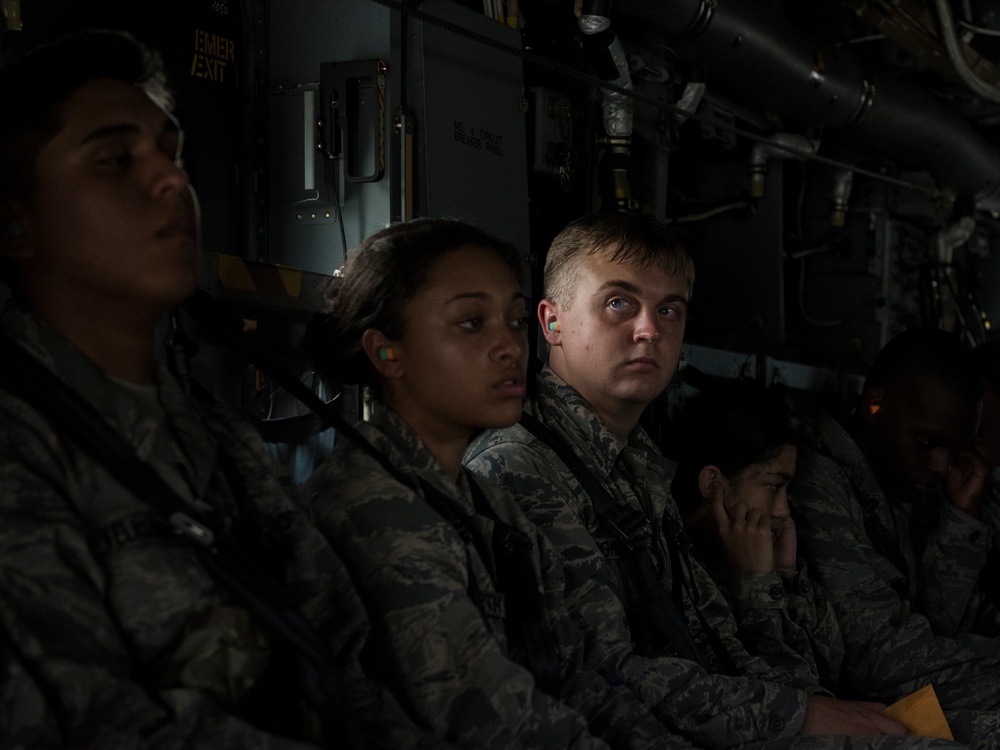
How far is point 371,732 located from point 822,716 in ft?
3.64

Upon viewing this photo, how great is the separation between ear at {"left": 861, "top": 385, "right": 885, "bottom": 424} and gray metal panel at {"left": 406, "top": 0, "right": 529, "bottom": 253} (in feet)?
3.99

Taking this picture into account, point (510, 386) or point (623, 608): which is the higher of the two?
point (510, 386)

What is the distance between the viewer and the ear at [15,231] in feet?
4.65

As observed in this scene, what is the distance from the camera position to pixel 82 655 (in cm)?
120

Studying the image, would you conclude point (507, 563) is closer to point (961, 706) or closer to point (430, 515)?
point (430, 515)

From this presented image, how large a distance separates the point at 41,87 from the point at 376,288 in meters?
0.68

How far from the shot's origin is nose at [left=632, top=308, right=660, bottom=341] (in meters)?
2.49

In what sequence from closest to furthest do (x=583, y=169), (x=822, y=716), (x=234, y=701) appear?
(x=234, y=701) → (x=822, y=716) → (x=583, y=169)

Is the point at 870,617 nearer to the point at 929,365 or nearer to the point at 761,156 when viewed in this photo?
the point at 929,365

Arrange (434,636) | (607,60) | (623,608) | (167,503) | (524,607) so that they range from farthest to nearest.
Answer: (607,60), (623,608), (524,607), (434,636), (167,503)

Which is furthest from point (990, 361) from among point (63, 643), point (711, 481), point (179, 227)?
point (63, 643)

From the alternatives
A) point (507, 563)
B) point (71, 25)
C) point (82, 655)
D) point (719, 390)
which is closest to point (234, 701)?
point (82, 655)

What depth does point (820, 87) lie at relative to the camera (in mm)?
4699

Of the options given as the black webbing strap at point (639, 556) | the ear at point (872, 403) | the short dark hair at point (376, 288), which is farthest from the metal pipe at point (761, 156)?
the short dark hair at point (376, 288)
